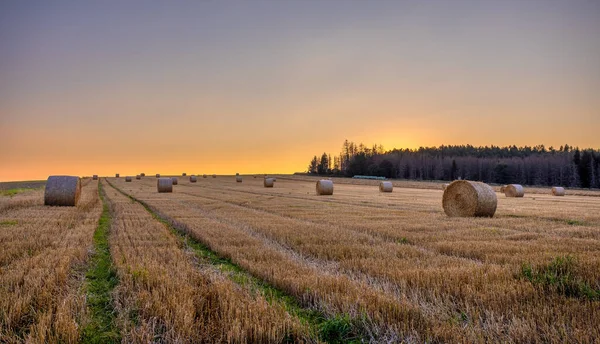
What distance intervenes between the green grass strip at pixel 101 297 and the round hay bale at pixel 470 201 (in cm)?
1461

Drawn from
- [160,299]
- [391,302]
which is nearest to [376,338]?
[391,302]

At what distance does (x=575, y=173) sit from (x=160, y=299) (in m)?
106

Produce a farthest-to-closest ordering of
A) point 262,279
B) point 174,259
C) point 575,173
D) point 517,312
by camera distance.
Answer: point 575,173, point 174,259, point 262,279, point 517,312

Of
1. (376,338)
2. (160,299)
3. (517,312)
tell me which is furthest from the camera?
(160,299)

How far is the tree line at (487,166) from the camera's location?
94.9 meters

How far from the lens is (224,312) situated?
204 inches

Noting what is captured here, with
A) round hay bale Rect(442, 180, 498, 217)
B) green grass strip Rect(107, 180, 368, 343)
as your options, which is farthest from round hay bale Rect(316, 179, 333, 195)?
green grass strip Rect(107, 180, 368, 343)

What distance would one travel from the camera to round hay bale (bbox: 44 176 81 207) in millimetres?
21498

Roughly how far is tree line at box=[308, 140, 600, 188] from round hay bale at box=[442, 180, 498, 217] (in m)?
82.9

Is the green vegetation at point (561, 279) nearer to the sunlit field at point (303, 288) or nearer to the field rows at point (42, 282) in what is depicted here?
the sunlit field at point (303, 288)

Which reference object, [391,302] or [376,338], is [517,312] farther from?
[376,338]

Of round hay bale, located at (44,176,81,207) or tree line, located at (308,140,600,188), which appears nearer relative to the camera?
round hay bale, located at (44,176,81,207)

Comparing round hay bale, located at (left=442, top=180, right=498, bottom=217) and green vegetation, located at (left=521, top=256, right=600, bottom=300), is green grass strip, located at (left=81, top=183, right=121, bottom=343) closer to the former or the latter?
green vegetation, located at (left=521, top=256, right=600, bottom=300)

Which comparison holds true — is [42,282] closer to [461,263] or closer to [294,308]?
[294,308]
